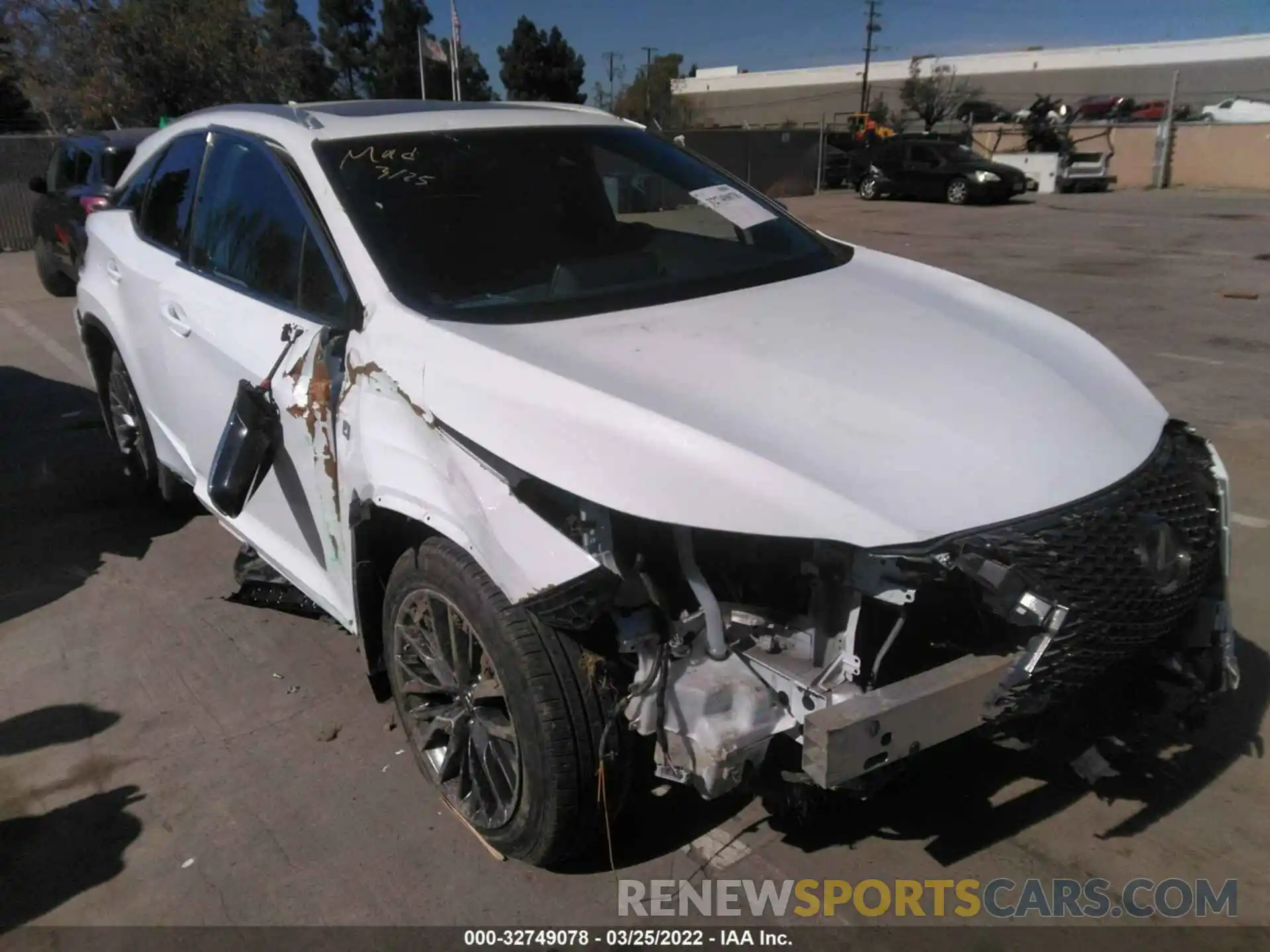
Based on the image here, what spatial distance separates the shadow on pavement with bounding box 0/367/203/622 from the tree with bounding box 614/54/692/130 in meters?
61.1

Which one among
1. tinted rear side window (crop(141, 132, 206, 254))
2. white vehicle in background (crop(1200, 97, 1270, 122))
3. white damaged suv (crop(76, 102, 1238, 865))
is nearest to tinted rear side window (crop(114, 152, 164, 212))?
tinted rear side window (crop(141, 132, 206, 254))

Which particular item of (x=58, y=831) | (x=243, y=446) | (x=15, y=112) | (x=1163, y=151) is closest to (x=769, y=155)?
(x=1163, y=151)

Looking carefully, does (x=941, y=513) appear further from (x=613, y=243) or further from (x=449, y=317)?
(x=613, y=243)

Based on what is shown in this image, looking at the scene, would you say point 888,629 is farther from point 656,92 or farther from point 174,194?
point 656,92

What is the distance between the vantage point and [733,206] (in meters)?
3.73

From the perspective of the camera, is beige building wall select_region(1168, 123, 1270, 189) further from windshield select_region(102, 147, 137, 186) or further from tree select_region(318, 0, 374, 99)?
tree select_region(318, 0, 374, 99)

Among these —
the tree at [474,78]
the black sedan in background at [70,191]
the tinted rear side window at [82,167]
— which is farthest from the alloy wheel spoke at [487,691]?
the tree at [474,78]

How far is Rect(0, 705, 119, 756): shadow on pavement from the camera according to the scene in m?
3.35

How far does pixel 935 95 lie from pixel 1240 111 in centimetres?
1758

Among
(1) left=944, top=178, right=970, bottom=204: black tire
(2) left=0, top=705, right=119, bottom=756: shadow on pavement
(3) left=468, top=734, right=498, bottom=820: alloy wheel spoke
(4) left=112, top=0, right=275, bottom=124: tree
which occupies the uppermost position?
(4) left=112, top=0, right=275, bottom=124: tree

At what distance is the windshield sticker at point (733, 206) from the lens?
3658 mm

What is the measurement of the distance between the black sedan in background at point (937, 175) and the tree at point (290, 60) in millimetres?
14438

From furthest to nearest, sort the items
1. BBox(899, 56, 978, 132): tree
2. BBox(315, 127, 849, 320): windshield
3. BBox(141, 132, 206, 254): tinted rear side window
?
BBox(899, 56, 978, 132): tree → BBox(141, 132, 206, 254): tinted rear side window → BBox(315, 127, 849, 320): windshield

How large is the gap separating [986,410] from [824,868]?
1297 mm
